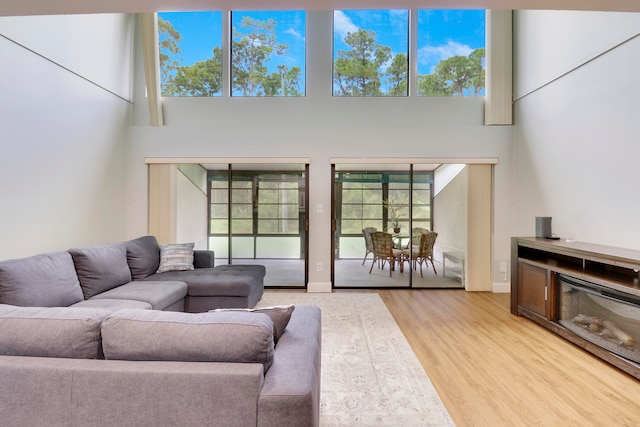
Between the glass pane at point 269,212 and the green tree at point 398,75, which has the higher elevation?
the green tree at point 398,75

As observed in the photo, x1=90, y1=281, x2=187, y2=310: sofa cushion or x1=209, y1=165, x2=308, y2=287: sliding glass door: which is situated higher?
x1=209, y1=165, x2=308, y2=287: sliding glass door

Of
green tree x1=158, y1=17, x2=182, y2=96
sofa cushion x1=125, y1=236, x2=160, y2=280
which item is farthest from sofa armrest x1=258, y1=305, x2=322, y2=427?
green tree x1=158, y1=17, x2=182, y2=96

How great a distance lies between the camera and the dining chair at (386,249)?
17.6 feet

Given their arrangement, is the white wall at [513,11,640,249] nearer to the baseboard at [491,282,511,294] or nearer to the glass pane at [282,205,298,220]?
the baseboard at [491,282,511,294]

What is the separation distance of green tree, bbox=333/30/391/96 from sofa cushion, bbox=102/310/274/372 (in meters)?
4.73

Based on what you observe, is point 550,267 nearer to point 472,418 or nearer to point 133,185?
point 472,418

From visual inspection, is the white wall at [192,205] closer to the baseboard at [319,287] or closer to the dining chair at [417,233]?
the baseboard at [319,287]

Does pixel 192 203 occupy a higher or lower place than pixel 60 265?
higher

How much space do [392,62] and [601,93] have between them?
2901 millimetres

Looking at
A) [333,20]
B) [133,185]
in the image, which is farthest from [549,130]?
[133,185]

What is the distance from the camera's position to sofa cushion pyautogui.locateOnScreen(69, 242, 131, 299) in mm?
3037

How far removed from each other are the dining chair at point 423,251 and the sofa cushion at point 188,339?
4.39 m

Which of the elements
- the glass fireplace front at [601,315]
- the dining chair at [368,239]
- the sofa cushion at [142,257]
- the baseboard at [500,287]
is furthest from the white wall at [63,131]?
the baseboard at [500,287]

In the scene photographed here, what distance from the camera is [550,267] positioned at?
3.37 m
